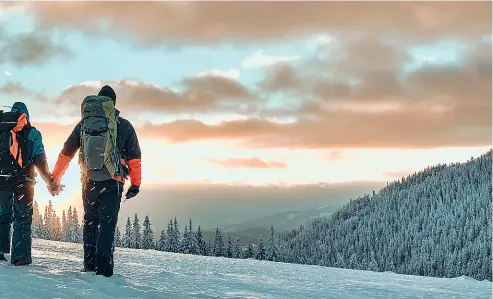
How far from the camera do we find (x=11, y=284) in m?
6.65

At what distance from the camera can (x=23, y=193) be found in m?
8.93

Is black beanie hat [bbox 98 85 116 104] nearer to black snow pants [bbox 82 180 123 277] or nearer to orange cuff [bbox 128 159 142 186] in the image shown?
orange cuff [bbox 128 159 142 186]

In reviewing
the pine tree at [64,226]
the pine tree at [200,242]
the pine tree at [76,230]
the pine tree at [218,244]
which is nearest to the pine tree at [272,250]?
the pine tree at [218,244]

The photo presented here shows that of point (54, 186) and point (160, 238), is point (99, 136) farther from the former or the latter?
point (160, 238)

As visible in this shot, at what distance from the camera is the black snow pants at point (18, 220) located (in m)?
8.65

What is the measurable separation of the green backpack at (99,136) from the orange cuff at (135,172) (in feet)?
1.13

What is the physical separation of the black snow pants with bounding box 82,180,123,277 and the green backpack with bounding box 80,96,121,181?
22 cm

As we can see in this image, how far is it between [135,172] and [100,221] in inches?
43.3

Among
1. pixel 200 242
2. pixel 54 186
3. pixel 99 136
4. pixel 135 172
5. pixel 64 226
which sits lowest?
pixel 200 242

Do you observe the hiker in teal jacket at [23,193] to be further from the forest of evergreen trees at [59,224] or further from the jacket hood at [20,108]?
the forest of evergreen trees at [59,224]

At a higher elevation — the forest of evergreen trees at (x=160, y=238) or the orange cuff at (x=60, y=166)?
the orange cuff at (x=60, y=166)

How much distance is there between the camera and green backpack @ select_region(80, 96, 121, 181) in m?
8.12

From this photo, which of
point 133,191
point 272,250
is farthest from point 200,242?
point 133,191

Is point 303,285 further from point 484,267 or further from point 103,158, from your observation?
point 484,267
